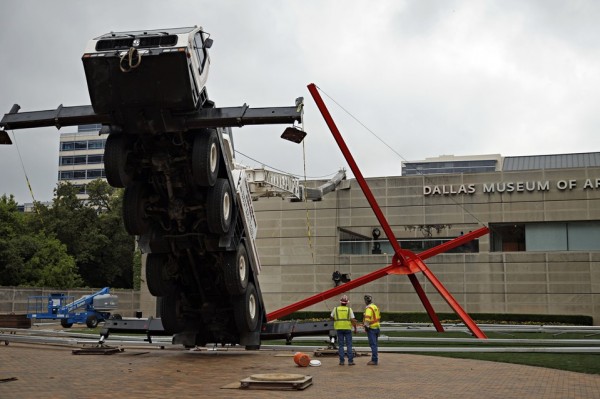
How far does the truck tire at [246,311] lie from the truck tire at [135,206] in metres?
3.31

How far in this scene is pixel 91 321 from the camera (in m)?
36.3

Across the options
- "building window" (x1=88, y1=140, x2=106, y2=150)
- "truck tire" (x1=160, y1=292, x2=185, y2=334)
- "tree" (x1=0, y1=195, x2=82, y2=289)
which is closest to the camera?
"truck tire" (x1=160, y1=292, x2=185, y2=334)

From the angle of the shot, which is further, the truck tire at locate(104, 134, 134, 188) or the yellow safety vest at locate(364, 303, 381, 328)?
the yellow safety vest at locate(364, 303, 381, 328)

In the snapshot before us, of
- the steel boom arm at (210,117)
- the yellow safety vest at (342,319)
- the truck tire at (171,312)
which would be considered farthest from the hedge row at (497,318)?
the steel boom arm at (210,117)

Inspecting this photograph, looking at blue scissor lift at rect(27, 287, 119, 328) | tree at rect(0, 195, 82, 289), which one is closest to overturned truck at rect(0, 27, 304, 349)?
blue scissor lift at rect(27, 287, 119, 328)

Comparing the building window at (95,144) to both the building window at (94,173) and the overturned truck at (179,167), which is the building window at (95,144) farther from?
the overturned truck at (179,167)

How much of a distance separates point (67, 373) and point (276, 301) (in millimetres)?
28152

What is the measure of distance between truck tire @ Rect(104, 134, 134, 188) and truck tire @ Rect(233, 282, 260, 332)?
4655mm

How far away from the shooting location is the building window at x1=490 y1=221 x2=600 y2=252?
36906 mm

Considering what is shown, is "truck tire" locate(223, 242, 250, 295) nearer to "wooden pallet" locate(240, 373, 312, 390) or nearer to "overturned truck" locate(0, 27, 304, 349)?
"overturned truck" locate(0, 27, 304, 349)

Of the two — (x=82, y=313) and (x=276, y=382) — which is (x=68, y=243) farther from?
(x=276, y=382)

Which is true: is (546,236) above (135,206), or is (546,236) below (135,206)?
above

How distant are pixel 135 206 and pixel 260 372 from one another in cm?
481

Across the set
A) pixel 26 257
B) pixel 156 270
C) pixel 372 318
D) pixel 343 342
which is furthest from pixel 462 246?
pixel 26 257
